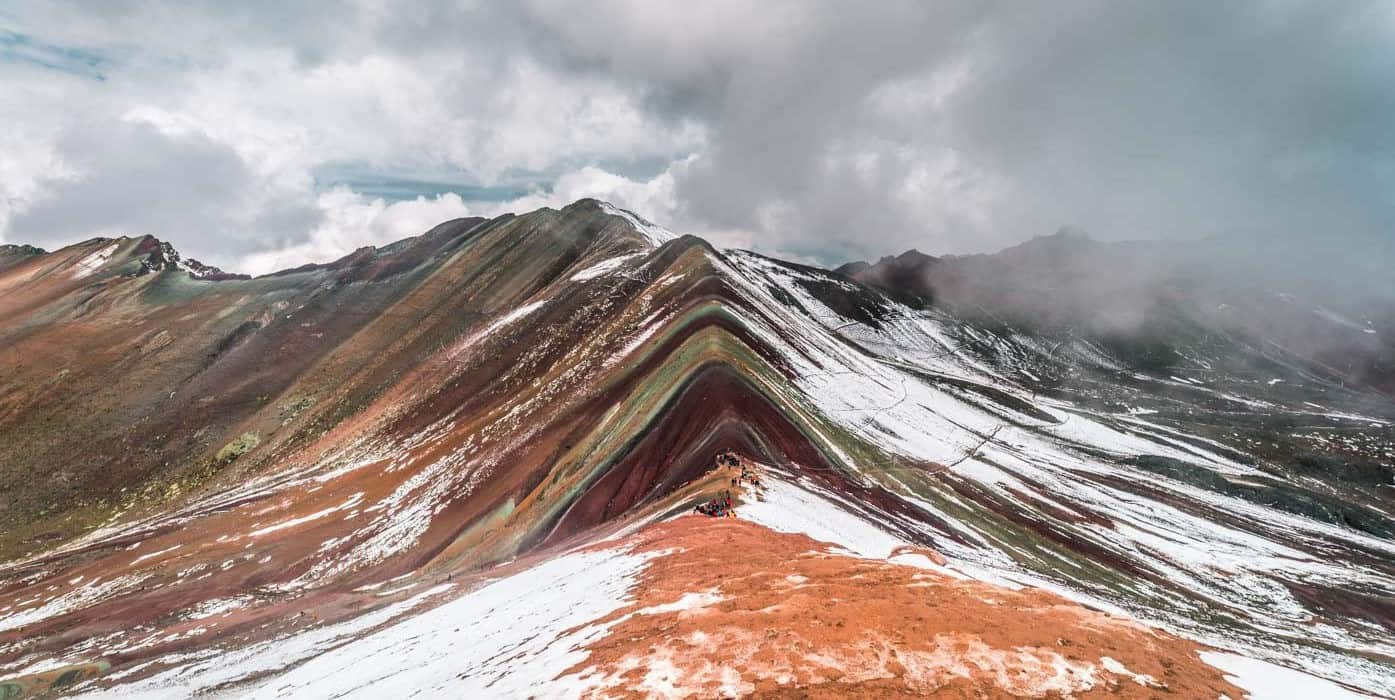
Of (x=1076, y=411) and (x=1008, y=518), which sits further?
(x=1076, y=411)

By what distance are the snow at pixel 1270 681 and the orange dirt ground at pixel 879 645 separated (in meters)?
0.46

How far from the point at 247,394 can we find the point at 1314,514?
200592mm

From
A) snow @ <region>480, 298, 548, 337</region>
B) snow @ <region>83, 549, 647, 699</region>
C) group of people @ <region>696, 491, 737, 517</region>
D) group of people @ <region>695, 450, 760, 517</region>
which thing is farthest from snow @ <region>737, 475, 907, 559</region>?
snow @ <region>480, 298, 548, 337</region>

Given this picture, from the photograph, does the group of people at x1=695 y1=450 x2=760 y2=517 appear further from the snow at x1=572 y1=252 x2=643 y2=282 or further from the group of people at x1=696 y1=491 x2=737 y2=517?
the snow at x1=572 y1=252 x2=643 y2=282

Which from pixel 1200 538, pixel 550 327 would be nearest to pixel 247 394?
pixel 550 327

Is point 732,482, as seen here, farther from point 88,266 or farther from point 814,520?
point 88,266

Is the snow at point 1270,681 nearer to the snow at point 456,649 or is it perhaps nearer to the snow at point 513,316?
the snow at point 456,649

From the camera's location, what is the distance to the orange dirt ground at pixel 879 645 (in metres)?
12.5

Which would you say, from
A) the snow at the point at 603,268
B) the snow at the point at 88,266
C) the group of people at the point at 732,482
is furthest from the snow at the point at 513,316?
the snow at the point at 88,266

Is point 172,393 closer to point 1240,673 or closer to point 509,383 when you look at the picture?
point 509,383

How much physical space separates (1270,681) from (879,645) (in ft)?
29.4

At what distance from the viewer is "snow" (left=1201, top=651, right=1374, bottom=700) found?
12844 mm

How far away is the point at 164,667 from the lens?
3347 cm

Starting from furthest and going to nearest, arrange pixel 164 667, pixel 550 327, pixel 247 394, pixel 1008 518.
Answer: pixel 247 394 < pixel 550 327 < pixel 1008 518 < pixel 164 667
